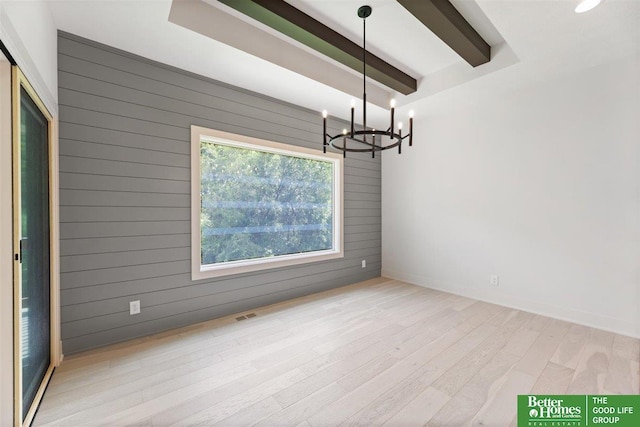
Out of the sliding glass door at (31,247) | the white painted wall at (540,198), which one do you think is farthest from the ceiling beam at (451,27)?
the sliding glass door at (31,247)

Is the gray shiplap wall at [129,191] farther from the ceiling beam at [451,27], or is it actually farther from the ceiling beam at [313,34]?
the ceiling beam at [451,27]

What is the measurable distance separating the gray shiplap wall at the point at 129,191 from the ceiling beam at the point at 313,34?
1029 mm

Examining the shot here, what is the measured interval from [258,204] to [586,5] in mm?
3385

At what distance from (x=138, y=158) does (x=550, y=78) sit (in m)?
4.44

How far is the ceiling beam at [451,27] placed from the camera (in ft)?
6.79

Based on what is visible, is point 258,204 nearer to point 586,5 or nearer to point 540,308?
point 586,5

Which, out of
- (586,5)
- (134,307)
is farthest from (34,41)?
(586,5)

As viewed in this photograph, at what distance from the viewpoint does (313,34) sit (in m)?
2.43

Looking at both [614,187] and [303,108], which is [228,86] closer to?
[303,108]

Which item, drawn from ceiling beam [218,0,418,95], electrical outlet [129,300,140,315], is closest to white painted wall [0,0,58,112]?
ceiling beam [218,0,418,95]

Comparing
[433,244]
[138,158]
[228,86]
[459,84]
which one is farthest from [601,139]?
[138,158]

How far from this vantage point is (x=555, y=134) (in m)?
3.06
